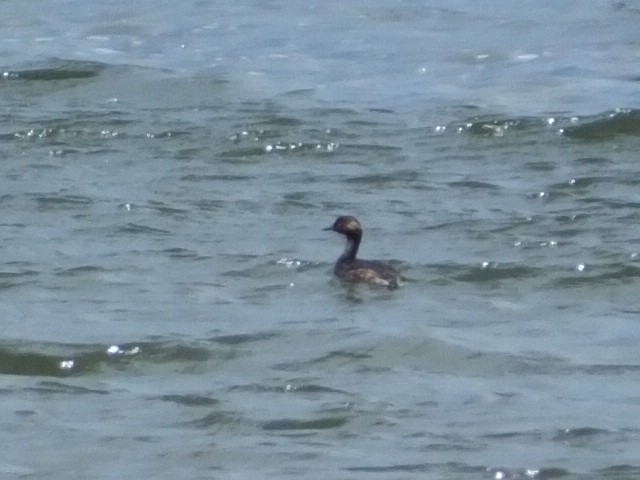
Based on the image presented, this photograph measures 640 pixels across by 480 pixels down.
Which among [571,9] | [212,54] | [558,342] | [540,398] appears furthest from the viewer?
[571,9]

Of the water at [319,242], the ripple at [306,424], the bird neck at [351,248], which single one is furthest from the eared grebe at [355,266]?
the ripple at [306,424]

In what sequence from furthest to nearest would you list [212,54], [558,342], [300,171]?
[212,54], [300,171], [558,342]

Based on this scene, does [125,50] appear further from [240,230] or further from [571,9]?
[240,230]

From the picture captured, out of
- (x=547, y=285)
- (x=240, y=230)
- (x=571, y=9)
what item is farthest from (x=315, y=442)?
(x=571, y=9)

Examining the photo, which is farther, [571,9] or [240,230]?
[571,9]

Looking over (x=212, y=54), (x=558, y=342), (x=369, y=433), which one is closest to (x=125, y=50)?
(x=212, y=54)

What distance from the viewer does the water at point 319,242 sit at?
9.14m

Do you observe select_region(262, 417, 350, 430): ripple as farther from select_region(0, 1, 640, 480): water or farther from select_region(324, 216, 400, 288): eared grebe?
select_region(324, 216, 400, 288): eared grebe

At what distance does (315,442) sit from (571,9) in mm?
14641

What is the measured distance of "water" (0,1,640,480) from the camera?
30.0 feet

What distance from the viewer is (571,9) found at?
22.9 meters

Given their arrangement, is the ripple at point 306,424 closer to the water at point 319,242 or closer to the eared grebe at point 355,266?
the water at point 319,242

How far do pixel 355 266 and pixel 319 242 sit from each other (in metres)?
1.45

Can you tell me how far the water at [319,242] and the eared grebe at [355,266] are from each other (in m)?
0.12
